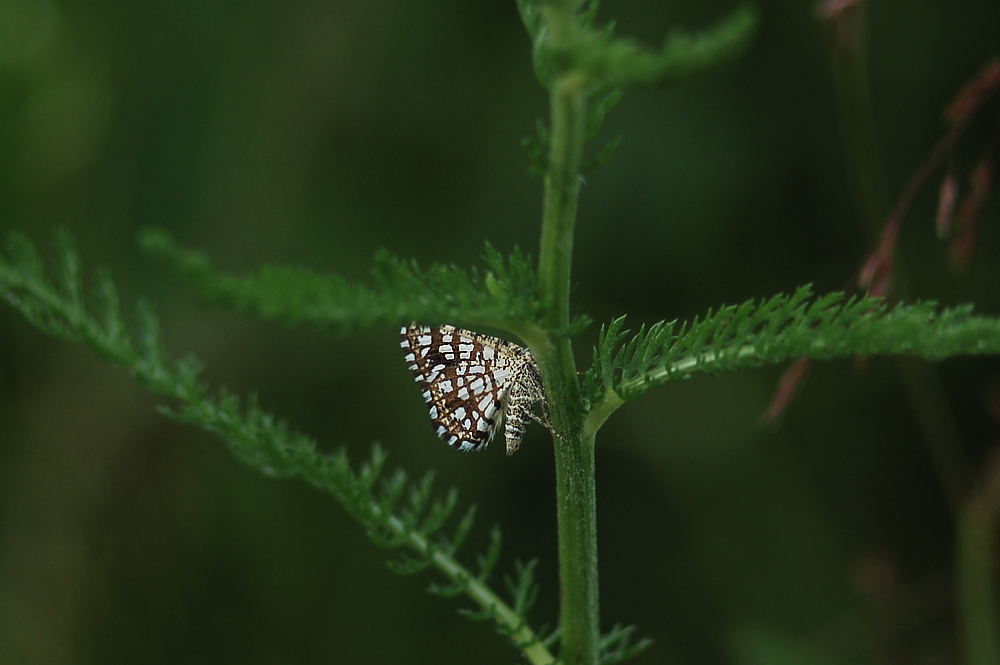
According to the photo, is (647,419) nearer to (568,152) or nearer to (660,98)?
(660,98)

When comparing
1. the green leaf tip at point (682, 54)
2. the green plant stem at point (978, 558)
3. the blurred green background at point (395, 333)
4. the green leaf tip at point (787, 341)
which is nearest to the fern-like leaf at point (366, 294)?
the green leaf tip at point (787, 341)

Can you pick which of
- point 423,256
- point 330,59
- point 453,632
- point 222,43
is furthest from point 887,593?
point 222,43

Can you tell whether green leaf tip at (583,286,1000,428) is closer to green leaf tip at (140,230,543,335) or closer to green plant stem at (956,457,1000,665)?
green leaf tip at (140,230,543,335)

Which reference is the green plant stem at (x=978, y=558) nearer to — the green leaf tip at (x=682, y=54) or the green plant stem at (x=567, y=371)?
the green plant stem at (x=567, y=371)

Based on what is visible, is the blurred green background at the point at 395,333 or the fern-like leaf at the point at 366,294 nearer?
the fern-like leaf at the point at 366,294

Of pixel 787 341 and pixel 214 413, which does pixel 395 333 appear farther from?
pixel 787 341
